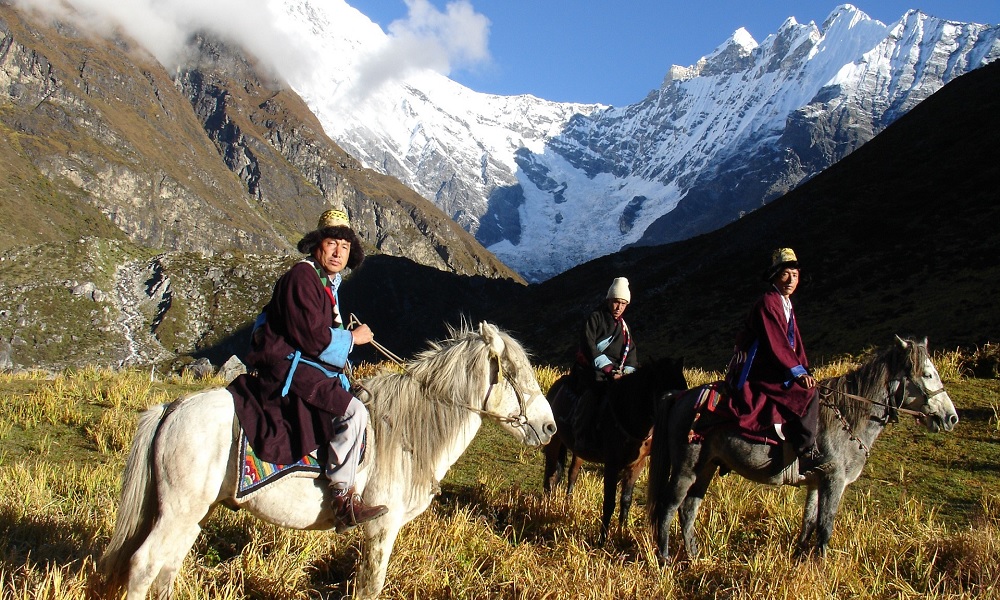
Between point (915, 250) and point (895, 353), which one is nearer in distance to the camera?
point (895, 353)

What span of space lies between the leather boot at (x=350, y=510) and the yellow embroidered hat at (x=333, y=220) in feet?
5.67

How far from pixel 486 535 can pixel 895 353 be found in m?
4.01

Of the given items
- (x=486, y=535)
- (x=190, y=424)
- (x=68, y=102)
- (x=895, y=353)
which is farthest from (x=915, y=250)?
(x=68, y=102)

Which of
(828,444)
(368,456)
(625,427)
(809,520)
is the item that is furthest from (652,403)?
(368,456)

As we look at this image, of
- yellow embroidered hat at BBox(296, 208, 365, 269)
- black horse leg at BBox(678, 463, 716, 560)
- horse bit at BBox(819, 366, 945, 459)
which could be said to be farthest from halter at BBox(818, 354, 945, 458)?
yellow embroidered hat at BBox(296, 208, 365, 269)

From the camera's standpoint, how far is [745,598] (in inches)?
174

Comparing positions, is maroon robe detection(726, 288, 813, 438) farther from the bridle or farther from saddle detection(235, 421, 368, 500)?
saddle detection(235, 421, 368, 500)

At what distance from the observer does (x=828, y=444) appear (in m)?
5.32

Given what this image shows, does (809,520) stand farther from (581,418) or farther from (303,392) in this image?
(303,392)

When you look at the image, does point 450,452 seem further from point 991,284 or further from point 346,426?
point 991,284

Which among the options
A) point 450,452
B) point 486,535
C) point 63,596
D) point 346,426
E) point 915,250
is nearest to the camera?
point 63,596

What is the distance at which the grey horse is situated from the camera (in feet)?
17.5

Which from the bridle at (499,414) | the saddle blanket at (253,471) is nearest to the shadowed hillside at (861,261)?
the bridle at (499,414)

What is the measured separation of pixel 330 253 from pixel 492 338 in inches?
48.7
